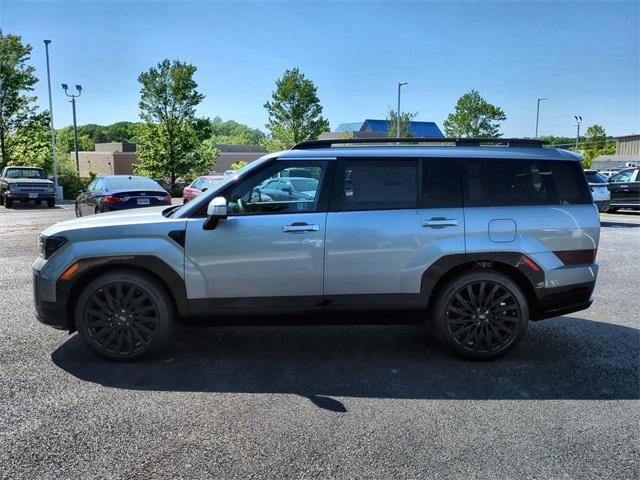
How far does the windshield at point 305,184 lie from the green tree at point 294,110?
35.0 m

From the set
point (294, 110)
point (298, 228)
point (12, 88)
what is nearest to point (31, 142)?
point (12, 88)

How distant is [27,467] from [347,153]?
3.30 meters

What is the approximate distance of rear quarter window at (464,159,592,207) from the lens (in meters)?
4.68

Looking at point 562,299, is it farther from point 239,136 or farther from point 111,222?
point 239,136

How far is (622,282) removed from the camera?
7.84m

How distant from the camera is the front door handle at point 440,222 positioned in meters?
4.54

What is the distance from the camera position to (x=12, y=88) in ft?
97.1

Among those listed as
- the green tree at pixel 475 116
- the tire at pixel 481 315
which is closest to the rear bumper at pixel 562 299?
the tire at pixel 481 315

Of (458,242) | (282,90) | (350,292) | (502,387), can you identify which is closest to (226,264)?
(350,292)

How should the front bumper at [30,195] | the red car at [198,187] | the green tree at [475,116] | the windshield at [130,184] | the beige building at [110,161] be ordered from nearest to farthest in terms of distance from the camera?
the windshield at [130,184] < the red car at [198,187] < the front bumper at [30,195] < the green tree at [475,116] < the beige building at [110,161]

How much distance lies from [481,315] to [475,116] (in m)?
49.0

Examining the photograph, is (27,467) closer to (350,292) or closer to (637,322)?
(350,292)

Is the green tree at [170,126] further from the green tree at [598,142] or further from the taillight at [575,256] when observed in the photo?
the green tree at [598,142]

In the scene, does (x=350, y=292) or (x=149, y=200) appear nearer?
(x=350, y=292)
